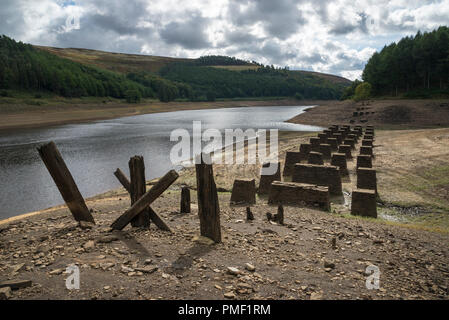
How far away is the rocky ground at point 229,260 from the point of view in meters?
4.71

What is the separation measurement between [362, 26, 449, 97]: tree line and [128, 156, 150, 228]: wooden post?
2738 inches

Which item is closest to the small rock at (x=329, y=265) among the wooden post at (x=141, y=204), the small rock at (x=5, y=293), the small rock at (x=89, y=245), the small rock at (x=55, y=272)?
the wooden post at (x=141, y=204)

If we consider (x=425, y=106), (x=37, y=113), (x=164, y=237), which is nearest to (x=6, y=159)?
(x=164, y=237)

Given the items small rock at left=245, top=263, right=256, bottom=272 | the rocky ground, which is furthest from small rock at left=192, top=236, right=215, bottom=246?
small rock at left=245, top=263, right=256, bottom=272

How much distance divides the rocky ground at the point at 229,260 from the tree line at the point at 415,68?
6682 centimetres

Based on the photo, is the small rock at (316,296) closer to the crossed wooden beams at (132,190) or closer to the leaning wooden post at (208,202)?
the leaning wooden post at (208,202)

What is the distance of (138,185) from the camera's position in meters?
6.76

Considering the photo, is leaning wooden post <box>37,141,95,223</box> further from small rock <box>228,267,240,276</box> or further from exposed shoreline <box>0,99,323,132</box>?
exposed shoreline <box>0,99,323,132</box>

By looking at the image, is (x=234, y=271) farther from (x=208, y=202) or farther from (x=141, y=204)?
(x=141, y=204)

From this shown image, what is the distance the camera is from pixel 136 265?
5195 mm

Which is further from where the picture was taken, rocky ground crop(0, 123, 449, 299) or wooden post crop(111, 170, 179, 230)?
wooden post crop(111, 170, 179, 230)

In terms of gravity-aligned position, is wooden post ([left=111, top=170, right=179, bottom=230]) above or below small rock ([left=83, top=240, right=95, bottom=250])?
above

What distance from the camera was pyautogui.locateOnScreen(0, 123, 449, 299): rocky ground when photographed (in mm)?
4711

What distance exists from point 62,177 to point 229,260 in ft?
13.2
